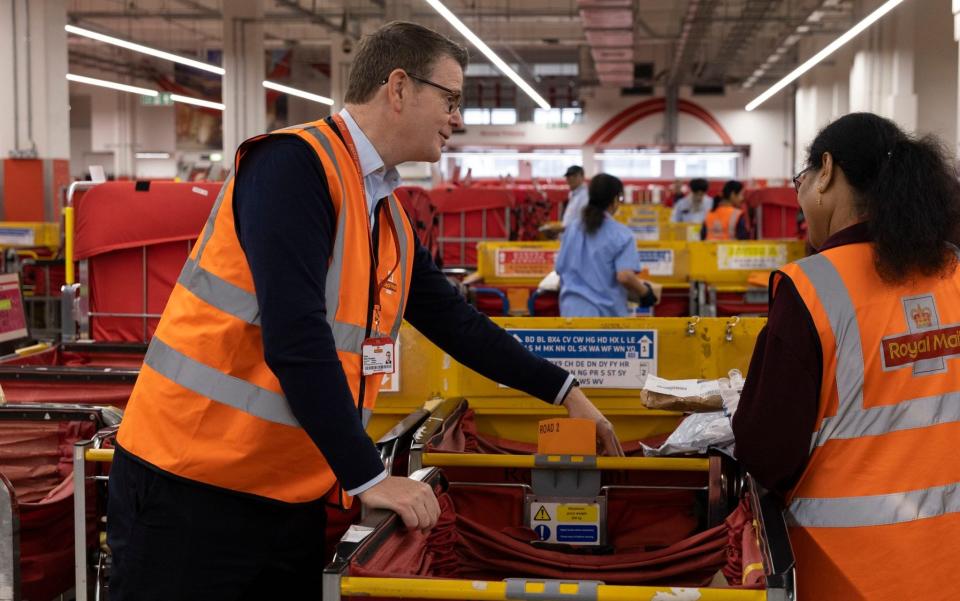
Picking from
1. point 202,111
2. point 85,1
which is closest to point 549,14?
point 85,1

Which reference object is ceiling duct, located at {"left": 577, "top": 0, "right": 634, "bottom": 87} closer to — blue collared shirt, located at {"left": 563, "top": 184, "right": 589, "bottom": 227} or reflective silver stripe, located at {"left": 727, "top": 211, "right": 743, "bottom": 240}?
reflective silver stripe, located at {"left": 727, "top": 211, "right": 743, "bottom": 240}

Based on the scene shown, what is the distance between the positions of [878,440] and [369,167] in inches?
40.4

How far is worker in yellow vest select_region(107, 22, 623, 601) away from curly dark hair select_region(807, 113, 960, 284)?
740mm

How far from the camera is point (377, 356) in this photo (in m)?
1.89

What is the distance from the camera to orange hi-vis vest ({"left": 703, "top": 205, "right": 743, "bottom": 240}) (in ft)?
36.9

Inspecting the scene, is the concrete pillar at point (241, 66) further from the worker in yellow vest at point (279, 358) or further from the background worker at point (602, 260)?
the worker in yellow vest at point (279, 358)

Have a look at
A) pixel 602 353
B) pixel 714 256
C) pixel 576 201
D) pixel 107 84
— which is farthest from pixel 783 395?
pixel 107 84

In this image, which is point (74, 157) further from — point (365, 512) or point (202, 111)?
point (365, 512)

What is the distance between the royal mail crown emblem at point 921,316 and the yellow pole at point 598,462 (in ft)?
2.23

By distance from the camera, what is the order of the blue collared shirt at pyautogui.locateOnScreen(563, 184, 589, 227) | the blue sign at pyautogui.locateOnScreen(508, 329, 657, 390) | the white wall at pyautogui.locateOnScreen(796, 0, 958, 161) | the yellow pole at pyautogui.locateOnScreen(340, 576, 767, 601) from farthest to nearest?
1. the white wall at pyautogui.locateOnScreen(796, 0, 958, 161)
2. the blue collared shirt at pyautogui.locateOnScreen(563, 184, 589, 227)
3. the blue sign at pyautogui.locateOnScreen(508, 329, 657, 390)
4. the yellow pole at pyautogui.locateOnScreen(340, 576, 767, 601)

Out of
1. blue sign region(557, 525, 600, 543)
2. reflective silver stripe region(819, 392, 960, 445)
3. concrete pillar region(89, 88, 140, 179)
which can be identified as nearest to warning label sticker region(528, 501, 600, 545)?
blue sign region(557, 525, 600, 543)

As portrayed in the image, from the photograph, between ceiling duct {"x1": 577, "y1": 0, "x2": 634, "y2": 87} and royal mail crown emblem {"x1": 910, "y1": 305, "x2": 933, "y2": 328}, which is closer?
royal mail crown emblem {"x1": 910, "y1": 305, "x2": 933, "y2": 328}

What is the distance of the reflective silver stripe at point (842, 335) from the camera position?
1889mm

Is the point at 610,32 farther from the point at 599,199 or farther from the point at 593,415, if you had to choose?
the point at 593,415
